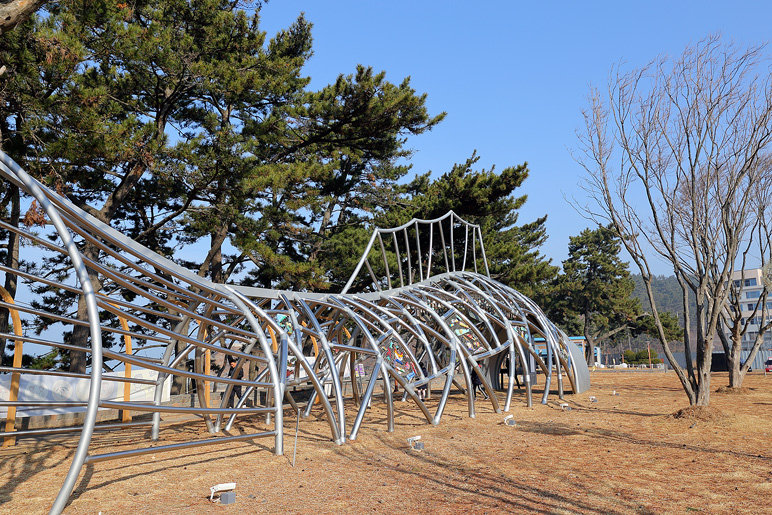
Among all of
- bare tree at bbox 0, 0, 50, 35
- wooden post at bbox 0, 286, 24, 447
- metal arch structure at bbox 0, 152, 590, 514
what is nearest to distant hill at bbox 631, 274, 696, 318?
metal arch structure at bbox 0, 152, 590, 514

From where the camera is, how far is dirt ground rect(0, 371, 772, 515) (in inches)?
193

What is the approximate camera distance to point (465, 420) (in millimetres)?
10516

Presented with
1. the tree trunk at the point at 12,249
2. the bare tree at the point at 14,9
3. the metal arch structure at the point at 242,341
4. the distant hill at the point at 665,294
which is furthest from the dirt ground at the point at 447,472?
the distant hill at the point at 665,294

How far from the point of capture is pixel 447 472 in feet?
20.4

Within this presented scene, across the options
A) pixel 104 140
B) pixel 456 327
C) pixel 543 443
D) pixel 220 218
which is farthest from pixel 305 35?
pixel 543 443

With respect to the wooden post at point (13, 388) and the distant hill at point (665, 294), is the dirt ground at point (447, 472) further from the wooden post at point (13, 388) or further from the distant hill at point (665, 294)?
the distant hill at point (665, 294)

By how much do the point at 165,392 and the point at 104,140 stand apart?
5.86m

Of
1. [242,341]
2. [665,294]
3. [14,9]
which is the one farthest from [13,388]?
[665,294]

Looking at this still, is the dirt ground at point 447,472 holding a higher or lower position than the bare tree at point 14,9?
lower

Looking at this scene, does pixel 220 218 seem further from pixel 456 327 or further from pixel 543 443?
pixel 543 443

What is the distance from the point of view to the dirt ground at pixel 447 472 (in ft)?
16.0

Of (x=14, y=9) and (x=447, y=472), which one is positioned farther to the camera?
(x=447, y=472)

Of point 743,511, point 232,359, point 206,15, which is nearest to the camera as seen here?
point 743,511

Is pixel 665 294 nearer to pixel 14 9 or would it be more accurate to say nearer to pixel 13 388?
pixel 13 388
